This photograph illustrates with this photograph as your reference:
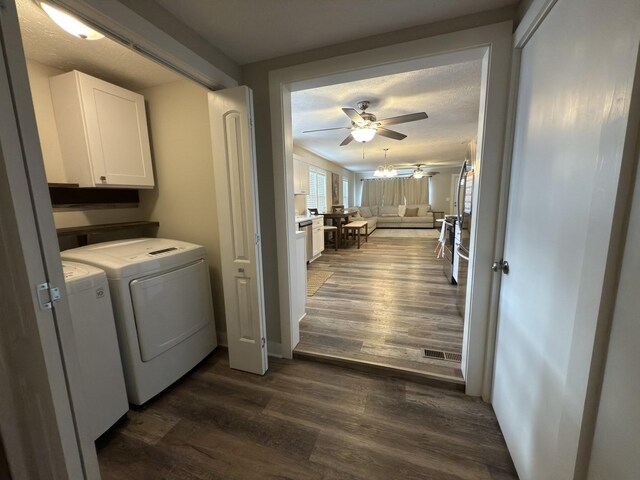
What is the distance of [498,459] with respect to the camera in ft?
4.07

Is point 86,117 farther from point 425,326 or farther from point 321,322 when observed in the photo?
point 425,326

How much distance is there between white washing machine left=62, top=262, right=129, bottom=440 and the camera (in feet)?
4.07

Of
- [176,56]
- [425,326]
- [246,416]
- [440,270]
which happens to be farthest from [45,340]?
[440,270]

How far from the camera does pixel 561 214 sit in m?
0.88

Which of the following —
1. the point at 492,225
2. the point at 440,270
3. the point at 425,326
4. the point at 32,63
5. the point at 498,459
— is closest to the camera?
the point at 498,459

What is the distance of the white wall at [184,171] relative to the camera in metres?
1.97

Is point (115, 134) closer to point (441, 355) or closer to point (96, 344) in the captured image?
point (96, 344)

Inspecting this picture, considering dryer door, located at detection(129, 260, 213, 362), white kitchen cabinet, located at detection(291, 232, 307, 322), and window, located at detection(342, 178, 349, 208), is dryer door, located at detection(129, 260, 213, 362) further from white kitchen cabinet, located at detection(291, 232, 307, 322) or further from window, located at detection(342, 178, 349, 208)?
window, located at detection(342, 178, 349, 208)

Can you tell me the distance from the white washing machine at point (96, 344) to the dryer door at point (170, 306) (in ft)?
0.46

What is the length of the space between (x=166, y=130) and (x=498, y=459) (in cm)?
307

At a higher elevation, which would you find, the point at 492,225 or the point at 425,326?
the point at 492,225

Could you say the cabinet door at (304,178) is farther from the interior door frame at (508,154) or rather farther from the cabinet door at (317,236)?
the interior door frame at (508,154)

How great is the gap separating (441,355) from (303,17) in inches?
96.7

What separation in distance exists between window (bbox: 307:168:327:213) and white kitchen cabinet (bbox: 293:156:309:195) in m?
0.45
